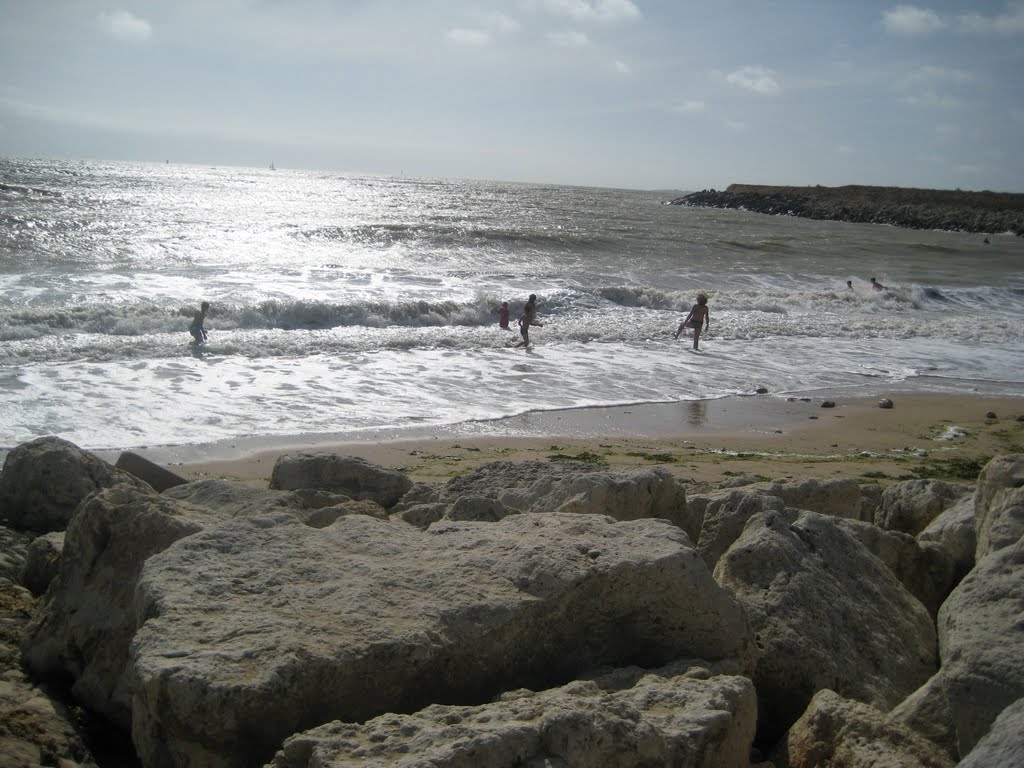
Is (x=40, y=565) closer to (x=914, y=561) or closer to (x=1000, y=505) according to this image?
(x=914, y=561)

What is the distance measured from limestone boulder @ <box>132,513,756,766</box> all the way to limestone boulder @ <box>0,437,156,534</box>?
1.93 meters

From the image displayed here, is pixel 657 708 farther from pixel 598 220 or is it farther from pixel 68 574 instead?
pixel 598 220

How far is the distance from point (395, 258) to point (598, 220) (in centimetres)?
2273

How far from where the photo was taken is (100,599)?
3.21 m

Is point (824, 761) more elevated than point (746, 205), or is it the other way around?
point (746, 205)

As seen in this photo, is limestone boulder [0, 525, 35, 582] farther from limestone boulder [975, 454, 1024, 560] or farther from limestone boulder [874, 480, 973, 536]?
limestone boulder [874, 480, 973, 536]

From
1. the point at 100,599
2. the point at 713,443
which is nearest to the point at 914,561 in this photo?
the point at 100,599

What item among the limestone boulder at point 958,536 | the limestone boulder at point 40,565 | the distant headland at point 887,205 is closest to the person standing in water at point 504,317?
the limestone boulder at point 958,536

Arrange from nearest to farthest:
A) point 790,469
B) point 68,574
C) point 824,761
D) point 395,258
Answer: point 824,761
point 68,574
point 790,469
point 395,258

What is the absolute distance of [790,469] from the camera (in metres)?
8.76

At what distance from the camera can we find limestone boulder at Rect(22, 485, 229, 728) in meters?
2.99

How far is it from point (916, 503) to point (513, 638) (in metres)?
3.32

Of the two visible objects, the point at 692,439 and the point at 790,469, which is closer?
the point at 790,469

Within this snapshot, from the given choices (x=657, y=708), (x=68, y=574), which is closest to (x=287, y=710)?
(x=657, y=708)
